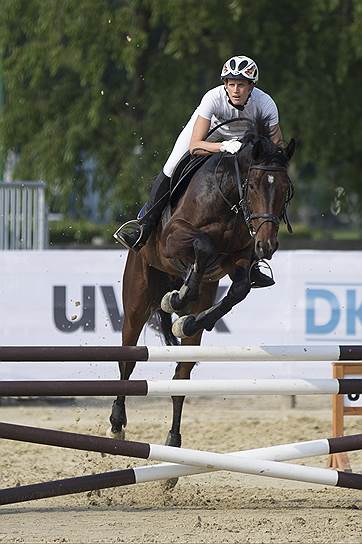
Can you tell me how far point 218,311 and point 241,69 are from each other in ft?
4.59

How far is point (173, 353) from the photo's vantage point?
5816 mm

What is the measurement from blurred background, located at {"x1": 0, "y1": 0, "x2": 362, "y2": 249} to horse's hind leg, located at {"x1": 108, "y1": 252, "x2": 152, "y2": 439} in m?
6.91

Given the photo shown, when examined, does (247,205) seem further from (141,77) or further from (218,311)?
(141,77)

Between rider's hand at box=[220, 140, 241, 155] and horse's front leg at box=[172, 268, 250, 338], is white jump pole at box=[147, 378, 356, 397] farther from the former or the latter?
rider's hand at box=[220, 140, 241, 155]

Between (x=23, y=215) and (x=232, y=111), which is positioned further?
(x=23, y=215)

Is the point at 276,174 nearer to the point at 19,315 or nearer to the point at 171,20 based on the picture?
the point at 19,315

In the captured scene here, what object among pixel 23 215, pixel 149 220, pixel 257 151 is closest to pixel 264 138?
pixel 257 151

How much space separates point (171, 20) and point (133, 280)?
25.8ft

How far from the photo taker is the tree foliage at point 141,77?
49.0ft

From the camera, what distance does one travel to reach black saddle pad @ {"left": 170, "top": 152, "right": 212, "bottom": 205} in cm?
696

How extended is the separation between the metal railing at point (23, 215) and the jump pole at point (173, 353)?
6601 mm

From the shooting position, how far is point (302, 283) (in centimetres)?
1062

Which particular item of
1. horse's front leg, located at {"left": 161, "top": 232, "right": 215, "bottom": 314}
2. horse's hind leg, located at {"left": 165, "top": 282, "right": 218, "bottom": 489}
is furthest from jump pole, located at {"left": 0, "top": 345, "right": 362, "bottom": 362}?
horse's hind leg, located at {"left": 165, "top": 282, "right": 218, "bottom": 489}

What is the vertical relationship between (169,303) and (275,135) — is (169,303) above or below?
below
